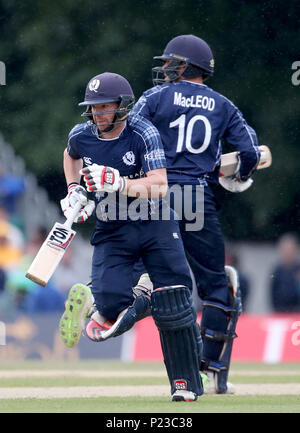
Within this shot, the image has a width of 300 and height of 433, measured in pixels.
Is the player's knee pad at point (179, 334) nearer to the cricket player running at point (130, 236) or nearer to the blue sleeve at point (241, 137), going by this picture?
the cricket player running at point (130, 236)

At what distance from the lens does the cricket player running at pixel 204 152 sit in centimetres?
703

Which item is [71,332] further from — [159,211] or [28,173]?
[28,173]

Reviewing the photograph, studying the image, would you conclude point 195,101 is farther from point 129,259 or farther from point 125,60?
point 125,60

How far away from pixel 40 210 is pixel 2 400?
8533 millimetres

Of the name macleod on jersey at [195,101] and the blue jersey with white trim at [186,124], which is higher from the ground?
the name macleod on jersey at [195,101]

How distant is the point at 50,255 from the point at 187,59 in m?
1.69

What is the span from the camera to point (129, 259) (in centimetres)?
653

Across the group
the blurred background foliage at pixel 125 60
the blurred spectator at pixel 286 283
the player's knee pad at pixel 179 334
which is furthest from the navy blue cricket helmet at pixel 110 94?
the blurred background foliage at pixel 125 60

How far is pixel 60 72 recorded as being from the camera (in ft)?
52.3

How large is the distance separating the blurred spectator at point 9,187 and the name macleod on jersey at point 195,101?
8.35 m

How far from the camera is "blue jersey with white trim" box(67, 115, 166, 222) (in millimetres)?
6410

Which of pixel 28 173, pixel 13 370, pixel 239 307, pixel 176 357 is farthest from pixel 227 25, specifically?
pixel 176 357

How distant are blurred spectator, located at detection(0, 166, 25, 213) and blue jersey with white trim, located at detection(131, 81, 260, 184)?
326 inches

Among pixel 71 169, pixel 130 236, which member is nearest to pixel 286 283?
pixel 71 169
